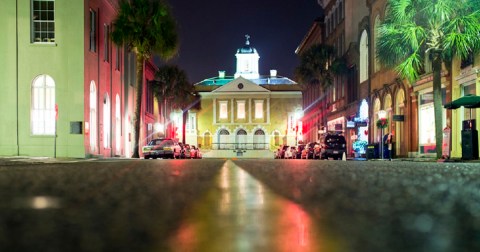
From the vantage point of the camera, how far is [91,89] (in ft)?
138

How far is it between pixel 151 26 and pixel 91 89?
240 inches

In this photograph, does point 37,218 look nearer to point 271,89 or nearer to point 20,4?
point 20,4

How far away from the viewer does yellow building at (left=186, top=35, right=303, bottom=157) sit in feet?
374

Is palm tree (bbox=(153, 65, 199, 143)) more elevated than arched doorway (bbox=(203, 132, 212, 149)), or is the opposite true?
palm tree (bbox=(153, 65, 199, 143))

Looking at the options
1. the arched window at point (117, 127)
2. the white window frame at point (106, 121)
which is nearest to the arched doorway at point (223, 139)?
the arched window at point (117, 127)

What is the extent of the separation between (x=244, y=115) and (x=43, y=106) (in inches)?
3052

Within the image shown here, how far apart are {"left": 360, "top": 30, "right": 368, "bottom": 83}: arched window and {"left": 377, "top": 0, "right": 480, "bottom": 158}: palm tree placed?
2207 centimetres

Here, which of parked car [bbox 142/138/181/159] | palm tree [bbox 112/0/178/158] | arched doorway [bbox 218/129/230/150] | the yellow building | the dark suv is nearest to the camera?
palm tree [bbox 112/0/178/158]

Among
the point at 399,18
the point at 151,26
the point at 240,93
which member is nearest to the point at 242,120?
the point at 240,93

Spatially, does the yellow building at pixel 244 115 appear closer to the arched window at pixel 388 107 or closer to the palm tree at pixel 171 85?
the palm tree at pixel 171 85

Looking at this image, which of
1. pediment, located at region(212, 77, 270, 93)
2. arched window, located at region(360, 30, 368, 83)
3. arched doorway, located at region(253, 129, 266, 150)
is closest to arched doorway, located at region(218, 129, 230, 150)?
arched doorway, located at region(253, 129, 266, 150)

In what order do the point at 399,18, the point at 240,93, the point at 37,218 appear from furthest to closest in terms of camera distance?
1. the point at 240,93
2. the point at 399,18
3. the point at 37,218

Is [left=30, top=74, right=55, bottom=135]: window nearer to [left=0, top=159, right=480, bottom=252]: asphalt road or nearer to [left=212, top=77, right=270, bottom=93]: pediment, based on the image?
[left=0, top=159, right=480, bottom=252]: asphalt road

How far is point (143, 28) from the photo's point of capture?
43.6 meters
